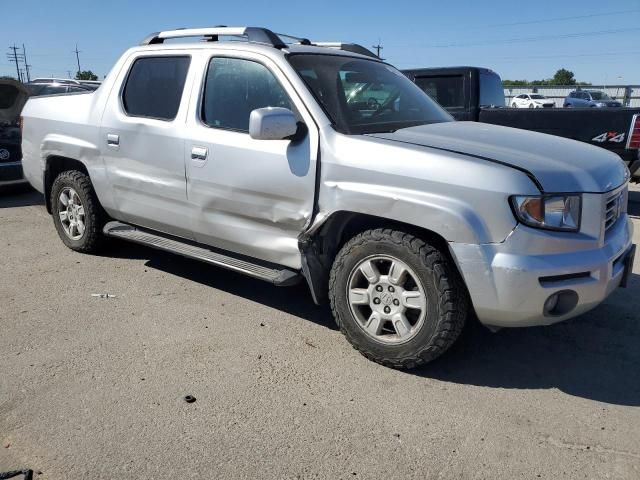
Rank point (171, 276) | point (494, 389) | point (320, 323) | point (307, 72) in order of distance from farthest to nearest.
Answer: point (171, 276) → point (320, 323) → point (307, 72) → point (494, 389)

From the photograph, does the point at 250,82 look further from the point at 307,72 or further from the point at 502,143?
the point at 502,143

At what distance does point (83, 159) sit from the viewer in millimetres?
4984

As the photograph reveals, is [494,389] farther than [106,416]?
Yes

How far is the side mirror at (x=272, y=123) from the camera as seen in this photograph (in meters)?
3.33

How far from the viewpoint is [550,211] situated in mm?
2922

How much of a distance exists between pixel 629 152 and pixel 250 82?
5.33m

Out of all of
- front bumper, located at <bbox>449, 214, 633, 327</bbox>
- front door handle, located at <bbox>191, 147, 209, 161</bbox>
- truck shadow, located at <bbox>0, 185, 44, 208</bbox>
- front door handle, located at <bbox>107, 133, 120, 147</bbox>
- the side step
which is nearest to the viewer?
front bumper, located at <bbox>449, 214, 633, 327</bbox>

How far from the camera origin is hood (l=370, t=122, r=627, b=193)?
296 cm

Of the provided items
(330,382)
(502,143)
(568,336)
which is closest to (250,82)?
(502,143)

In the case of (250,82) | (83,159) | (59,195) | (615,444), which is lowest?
(615,444)

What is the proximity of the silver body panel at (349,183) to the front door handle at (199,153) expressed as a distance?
0.4 inches

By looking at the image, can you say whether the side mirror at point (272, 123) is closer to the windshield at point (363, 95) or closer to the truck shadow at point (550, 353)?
the windshield at point (363, 95)

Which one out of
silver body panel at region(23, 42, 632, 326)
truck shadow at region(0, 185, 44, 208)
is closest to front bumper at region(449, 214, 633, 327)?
silver body panel at region(23, 42, 632, 326)

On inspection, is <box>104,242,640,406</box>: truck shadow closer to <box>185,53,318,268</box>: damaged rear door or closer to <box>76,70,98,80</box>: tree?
<box>185,53,318,268</box>: damaged rear door
